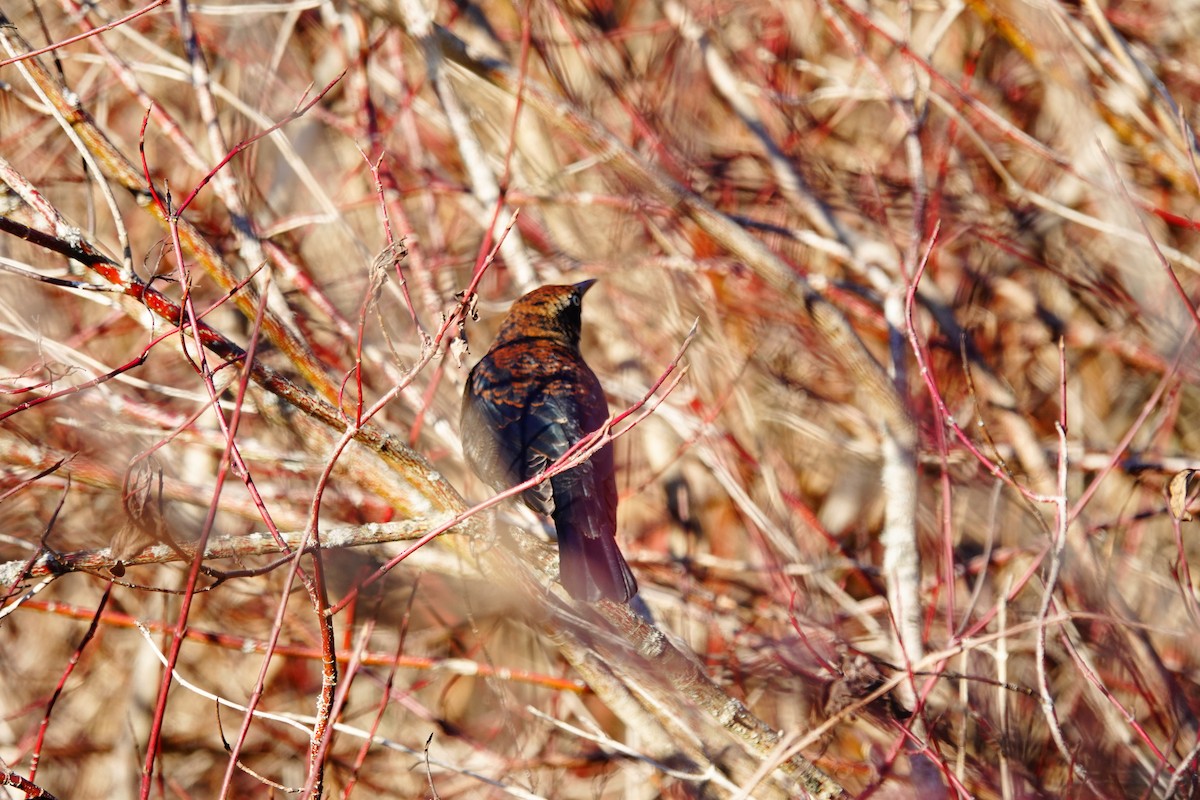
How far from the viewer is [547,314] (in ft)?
12.1

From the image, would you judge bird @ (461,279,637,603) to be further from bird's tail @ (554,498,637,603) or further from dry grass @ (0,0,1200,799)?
dry grass @ (0,0,1200,799)

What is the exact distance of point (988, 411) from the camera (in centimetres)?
479

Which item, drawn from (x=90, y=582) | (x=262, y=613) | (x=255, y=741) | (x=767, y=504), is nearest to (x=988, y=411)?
(x=767, y=504)

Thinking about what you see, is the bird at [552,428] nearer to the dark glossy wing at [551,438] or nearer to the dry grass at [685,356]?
the dark glossy wing at [551,438]

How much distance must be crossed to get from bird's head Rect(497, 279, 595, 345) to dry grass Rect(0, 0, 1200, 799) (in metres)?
0.31

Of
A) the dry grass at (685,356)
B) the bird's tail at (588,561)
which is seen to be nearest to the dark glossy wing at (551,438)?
the bird's tail at (588,561)

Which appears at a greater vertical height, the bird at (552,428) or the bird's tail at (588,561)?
the bird at (552,428)

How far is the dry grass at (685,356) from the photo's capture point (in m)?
3.35

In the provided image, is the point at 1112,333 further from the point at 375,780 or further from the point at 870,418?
the point at 375,780

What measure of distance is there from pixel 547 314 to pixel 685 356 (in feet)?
2.27

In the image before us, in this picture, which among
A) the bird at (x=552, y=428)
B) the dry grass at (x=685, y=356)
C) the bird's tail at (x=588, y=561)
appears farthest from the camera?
the dry grass at (x=685, y=356)

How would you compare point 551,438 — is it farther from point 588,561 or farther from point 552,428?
point 588,561

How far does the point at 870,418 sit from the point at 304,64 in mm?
3924

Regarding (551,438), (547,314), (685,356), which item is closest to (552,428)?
(551,438)
